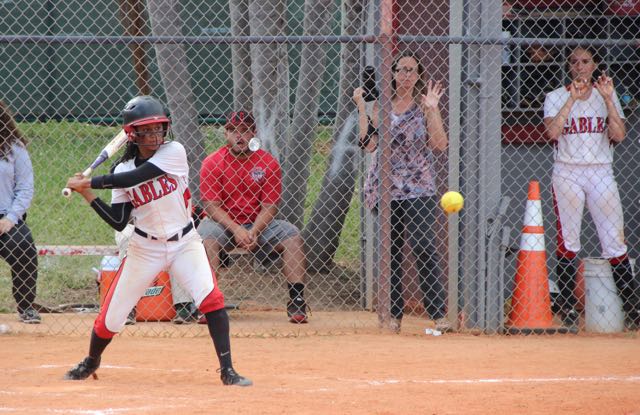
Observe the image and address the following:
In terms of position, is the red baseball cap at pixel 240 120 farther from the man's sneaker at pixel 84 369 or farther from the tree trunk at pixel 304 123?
the man's sneaker at pixel 84 369

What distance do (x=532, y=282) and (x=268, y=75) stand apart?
3.07 m

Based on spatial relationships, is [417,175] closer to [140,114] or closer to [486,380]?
[486,380]

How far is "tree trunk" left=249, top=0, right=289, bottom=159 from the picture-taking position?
31.3 ft

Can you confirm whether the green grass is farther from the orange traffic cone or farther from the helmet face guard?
the helmet face guard

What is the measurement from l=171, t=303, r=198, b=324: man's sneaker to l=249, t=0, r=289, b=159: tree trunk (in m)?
1.88

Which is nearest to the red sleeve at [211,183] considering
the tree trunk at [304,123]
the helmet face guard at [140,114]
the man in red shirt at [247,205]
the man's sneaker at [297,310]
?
the man in red shirt at [247,205]

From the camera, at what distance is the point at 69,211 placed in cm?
1330

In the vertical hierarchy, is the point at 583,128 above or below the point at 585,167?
above

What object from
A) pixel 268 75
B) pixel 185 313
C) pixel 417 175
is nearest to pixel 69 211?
pixel 268 75

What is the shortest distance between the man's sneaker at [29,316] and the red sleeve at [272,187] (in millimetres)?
1980

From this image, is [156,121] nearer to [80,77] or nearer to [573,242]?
[573,242]

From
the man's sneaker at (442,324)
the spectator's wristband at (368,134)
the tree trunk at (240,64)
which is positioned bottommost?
the man's sneaker at (442,324)

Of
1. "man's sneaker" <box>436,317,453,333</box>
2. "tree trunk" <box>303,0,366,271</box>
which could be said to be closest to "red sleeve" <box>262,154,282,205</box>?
"tree trunk" <box>303,0,366,271</box>

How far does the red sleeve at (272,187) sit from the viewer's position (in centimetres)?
842
